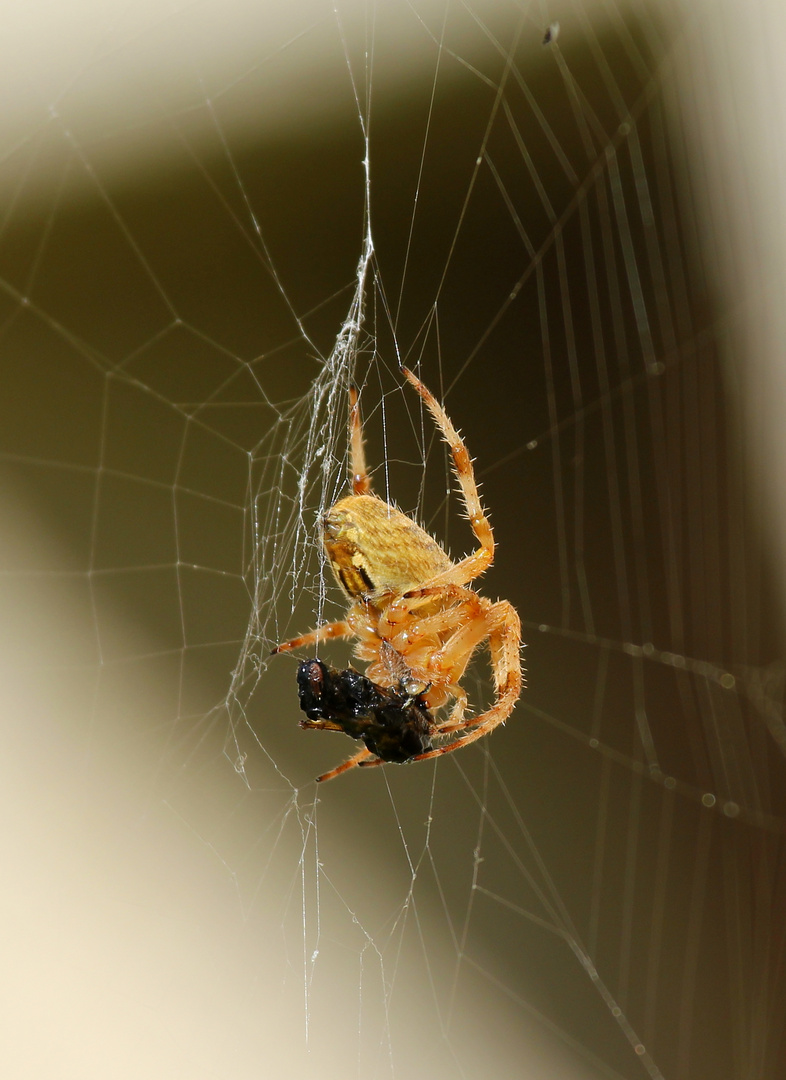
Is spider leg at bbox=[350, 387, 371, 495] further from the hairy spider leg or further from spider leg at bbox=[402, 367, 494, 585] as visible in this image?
the hairy spider leg

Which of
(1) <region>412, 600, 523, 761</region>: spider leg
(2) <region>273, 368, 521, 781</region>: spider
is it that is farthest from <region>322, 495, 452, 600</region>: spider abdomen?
(1) <region>412, 600, 523, 761</region>: spider leg

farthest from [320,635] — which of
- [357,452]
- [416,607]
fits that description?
[357,452]

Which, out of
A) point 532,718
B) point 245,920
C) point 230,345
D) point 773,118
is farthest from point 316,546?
point 773,118

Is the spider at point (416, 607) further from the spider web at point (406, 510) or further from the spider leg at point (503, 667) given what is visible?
the spider web at point (406, 510)

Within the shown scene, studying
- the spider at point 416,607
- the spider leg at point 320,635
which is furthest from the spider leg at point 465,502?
the spider leg at point 320,635

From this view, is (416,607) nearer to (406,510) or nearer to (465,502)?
(465,502)

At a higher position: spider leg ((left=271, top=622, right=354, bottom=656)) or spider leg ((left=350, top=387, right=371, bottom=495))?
spider leg ((left=350, top=387, right=371, bottom=495))
